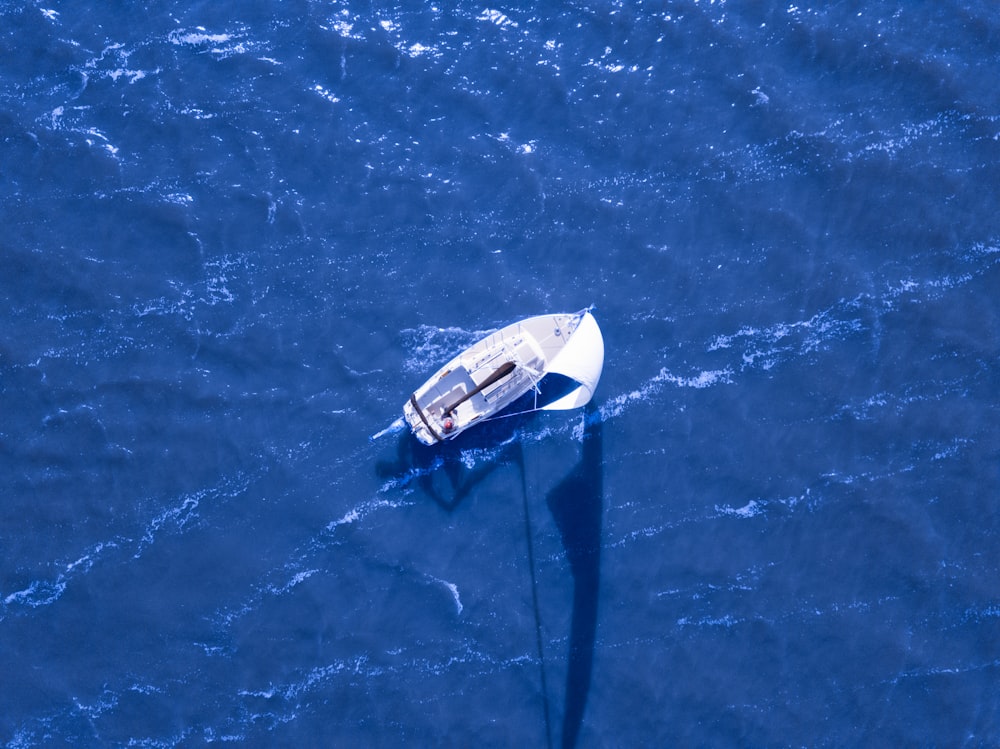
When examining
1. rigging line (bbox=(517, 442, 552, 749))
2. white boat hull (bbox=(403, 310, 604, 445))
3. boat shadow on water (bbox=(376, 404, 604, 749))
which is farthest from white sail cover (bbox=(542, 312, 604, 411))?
A: rigging line (bbox=(517, 442, 552, 749))

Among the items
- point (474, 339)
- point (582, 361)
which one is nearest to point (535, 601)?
point (582, 361)

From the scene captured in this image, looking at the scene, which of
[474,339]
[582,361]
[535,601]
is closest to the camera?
[582,361]

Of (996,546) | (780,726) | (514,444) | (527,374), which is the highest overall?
(527,374)

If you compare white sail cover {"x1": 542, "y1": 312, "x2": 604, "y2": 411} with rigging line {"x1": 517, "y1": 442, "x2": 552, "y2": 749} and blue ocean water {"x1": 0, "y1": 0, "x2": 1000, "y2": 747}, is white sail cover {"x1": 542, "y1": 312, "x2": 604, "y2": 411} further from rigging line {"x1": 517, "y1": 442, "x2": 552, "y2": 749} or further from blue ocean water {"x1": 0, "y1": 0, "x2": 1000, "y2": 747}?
rigging line {"x1": 517, "y1": 442, "x2": 552, "y2": 749}

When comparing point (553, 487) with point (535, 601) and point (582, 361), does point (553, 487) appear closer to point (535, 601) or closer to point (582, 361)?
point (535, 601)

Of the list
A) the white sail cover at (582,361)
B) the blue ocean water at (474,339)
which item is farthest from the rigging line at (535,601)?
Answer: the white sail cover at (582,361)

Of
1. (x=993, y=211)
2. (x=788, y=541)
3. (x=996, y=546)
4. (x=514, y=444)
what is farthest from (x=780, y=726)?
(x=993, y=211)

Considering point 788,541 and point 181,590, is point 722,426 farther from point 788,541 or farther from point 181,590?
point 181,590
